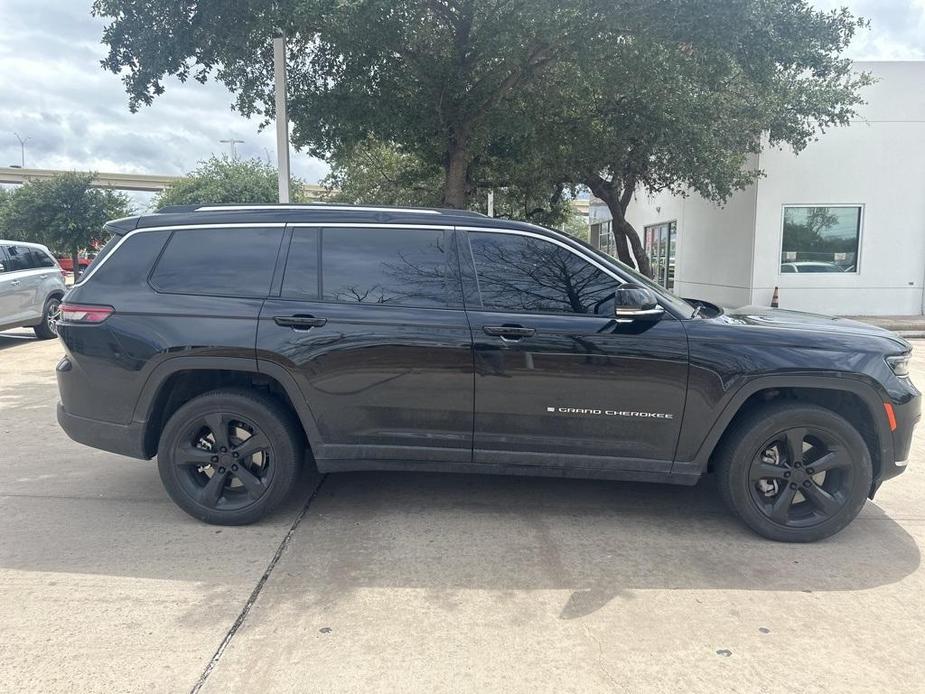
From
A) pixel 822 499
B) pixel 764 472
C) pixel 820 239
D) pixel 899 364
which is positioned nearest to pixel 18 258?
pixel 764 472

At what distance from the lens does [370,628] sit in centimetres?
316

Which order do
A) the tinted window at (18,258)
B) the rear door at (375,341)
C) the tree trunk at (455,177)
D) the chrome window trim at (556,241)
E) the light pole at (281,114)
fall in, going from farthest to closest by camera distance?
the tinted window at (18,258) → the tree trunk at (455,177) → the light pole at (281,114) → the chrome window trim at (556,241) → the rear door at (375,341)

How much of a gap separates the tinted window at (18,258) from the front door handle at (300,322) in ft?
32.5

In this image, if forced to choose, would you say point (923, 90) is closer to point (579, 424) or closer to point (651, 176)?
point (651, 176)

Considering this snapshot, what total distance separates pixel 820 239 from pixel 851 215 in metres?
0.87

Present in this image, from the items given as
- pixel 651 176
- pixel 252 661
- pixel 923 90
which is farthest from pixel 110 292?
pixel 923 90

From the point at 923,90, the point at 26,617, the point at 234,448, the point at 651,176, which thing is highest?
the point at 923,90

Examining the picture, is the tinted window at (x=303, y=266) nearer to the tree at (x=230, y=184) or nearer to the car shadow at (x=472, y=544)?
the car shadow at (x=472, y=544)

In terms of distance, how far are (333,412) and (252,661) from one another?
1557mm

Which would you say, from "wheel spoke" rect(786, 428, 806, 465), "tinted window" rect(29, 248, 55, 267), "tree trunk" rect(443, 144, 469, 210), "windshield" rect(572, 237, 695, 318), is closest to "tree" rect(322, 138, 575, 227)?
"tree trunk" rect(443, 144, 469, 210)

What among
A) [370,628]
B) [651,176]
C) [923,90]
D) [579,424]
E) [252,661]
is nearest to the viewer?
[252,661]

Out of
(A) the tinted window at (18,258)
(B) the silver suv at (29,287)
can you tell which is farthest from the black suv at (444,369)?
(A) the tinted window at (18,258)

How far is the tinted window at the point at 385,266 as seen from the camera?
4.16 metres

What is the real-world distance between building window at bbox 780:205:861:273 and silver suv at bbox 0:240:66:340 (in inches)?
632
